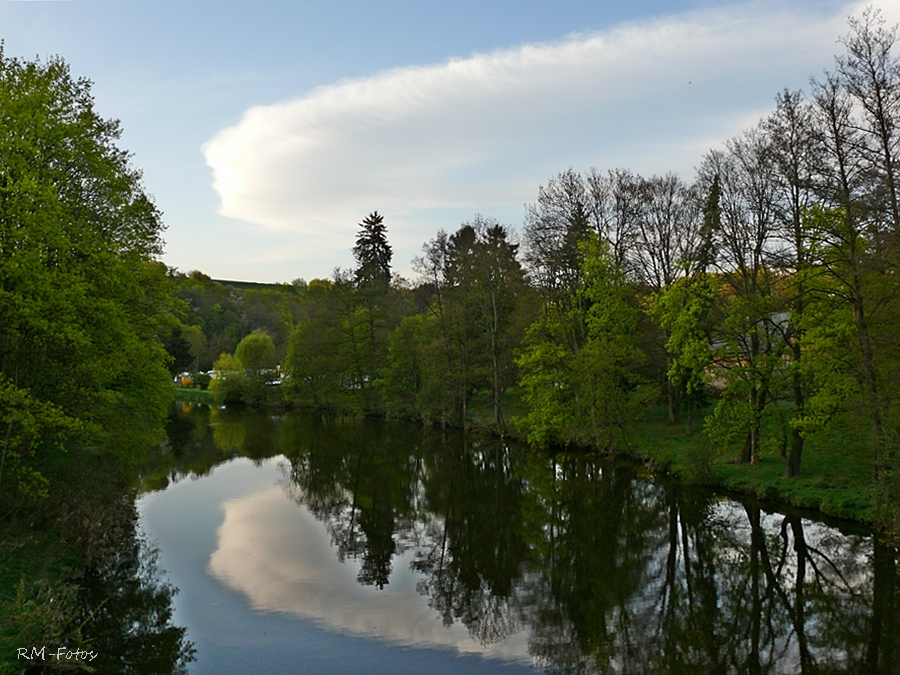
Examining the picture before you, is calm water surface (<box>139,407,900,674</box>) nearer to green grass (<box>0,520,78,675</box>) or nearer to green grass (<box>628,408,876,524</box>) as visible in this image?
green grass (<box>628,408,876,524</box>)

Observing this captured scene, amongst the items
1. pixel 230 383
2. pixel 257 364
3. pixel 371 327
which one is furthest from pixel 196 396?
pixel 371 327

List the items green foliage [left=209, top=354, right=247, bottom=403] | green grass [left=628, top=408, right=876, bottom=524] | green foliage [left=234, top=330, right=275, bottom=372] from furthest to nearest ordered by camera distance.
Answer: green foliage [left=209, top=354, right=247, bottom=403] → green foliage [left=234, top=330, right=275, bottom=372] → green grass [left=628, top=408, right=876, bottom=524]

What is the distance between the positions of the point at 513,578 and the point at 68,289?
10457mm

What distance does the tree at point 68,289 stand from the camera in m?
11.6

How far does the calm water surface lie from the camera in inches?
390

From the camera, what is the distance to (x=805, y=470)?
1855cm

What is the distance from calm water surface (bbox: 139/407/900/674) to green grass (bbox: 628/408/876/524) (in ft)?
2.56

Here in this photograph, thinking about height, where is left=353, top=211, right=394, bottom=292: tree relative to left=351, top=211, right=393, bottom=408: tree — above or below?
above

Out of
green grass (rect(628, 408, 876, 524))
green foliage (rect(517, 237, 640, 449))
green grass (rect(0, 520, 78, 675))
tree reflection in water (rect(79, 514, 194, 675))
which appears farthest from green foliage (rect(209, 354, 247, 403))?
green grass (rect(0, 520, 78, 675))

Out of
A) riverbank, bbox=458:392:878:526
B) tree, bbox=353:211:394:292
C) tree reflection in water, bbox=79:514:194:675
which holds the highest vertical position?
tree, bbox=353:211:394:292

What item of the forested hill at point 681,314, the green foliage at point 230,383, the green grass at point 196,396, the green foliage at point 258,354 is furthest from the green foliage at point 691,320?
the green grass at point 196,396

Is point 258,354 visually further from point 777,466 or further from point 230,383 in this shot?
point 777,466

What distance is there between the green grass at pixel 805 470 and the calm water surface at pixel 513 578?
78cm

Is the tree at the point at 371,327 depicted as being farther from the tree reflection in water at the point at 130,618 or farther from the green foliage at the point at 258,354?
the tree reflection in water at the point at 130,618
